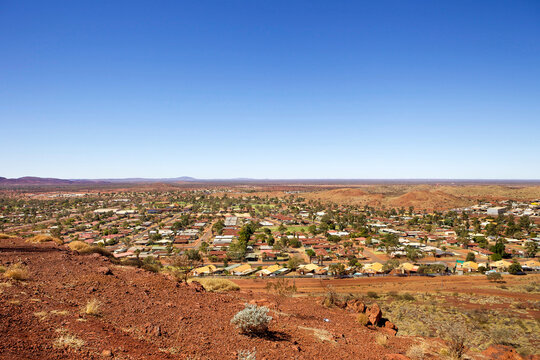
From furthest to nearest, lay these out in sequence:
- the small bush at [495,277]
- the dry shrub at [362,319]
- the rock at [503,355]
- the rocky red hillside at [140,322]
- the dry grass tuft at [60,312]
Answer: the small bush at [495,277], the dry shrub at [362,319], the rock at [503,355], the dry grass tuft at [60,312], the rocky red hillside at [140,322]

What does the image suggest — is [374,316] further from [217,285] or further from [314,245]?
[314,245]

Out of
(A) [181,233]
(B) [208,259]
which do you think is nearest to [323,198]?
(A) [181,233]

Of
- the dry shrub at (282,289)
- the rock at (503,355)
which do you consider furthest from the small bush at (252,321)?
the rock at (503,355)

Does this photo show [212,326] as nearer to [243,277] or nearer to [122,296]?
[122,296]

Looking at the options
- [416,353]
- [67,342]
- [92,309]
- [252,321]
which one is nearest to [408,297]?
[416,353]

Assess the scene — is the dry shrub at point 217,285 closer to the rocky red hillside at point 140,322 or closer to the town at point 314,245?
the rocky red hillside at point 140,322

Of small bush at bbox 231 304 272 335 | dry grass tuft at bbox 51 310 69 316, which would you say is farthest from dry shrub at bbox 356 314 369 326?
dry grass tuft at bbox 51 310 69 316
